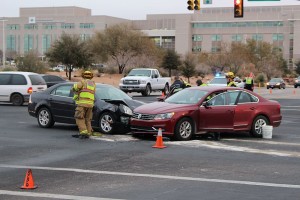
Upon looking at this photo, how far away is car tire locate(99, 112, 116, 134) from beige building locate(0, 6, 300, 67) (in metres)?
107

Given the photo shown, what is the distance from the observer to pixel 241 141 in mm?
14406

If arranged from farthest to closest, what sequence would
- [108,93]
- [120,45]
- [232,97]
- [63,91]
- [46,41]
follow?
[46,41] → [120,45] → [63,91] → [108,93] → [232,97]

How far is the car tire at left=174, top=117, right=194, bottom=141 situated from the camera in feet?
45.3

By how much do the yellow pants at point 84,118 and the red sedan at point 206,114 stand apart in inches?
Result: 46.0

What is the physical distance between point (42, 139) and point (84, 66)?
4390 cm

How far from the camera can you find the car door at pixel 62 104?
16.1 m

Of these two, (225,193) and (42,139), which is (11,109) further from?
(225,193)

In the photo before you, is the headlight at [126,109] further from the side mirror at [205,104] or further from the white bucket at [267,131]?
the white bucket at [267,131]

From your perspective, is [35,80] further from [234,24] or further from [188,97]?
[234,24]

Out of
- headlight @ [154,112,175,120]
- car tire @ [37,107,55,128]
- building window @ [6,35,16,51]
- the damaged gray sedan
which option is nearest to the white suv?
the damaged gray sedan

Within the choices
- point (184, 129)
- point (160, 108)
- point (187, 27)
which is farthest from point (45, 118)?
point (187, 27)

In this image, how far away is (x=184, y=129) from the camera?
14.0 metres

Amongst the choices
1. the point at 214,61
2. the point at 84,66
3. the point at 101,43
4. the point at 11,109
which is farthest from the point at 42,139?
the point at 214,61

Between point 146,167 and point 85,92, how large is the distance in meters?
4.67
